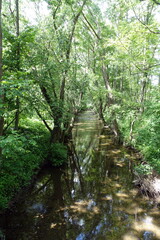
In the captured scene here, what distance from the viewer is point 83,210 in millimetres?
5805

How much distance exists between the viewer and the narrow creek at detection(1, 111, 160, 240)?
4.78 meters

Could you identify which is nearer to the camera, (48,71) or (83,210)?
(83,210)

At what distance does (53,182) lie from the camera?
796cm

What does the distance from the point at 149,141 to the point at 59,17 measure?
966 cm

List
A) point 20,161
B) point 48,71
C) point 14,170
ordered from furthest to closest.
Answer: point 48,71 < point 20,161 < point 14,170

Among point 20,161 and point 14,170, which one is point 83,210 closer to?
point 14,170

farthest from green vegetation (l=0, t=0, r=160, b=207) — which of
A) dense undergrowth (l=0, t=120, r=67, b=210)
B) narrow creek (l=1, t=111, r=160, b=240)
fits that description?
narrow creek (l=1, t=111, r=160, b=240)

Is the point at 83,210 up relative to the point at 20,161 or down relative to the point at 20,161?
down

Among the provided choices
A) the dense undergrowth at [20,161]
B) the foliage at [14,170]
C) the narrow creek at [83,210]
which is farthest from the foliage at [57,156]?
the foliage at [14,170]

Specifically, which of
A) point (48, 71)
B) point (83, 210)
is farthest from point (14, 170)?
point (48, 71)

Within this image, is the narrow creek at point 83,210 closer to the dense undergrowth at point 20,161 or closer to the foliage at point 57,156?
the foliage at point 57,156

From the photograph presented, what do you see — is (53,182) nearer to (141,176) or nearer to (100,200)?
(100,200)

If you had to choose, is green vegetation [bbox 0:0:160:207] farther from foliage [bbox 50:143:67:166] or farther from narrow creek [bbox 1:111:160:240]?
narrow creek [bbox 1:111:160:240]

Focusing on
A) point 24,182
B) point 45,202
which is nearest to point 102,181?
point 45,202
